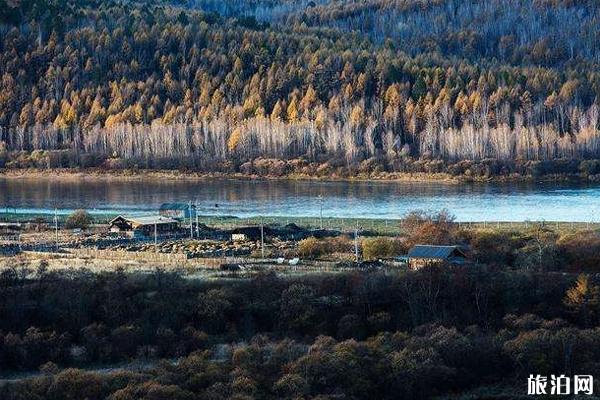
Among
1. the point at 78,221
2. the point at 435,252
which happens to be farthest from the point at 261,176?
the point at 435,252

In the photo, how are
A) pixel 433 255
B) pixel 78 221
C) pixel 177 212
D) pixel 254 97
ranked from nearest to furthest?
1. pixel 433 255
2. pixel 78 221
3. pixel 177 212
4. pixel 254 97

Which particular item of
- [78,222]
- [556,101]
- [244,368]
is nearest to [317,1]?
[556,101]

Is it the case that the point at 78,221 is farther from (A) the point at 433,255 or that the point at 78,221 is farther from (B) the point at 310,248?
(A) the point at 433,255

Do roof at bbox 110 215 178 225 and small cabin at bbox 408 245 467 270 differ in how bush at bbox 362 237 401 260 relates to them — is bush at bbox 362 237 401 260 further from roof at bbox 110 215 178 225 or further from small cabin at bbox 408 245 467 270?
roof at bbox 110 215 178 225

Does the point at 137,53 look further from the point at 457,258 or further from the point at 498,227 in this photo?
the point at 457,258

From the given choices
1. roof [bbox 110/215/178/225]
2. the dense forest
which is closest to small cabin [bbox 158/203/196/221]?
roof [bbox 110/215/178/225]
